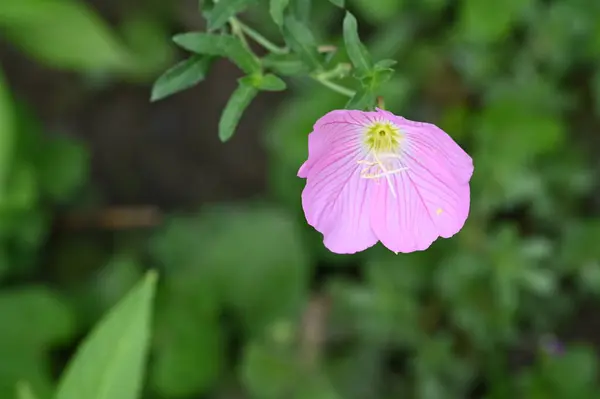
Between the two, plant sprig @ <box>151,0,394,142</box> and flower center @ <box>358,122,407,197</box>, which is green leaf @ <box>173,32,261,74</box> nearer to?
plant sprig @ <box>151,0,394,142</box>

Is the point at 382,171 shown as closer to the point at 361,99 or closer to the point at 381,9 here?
the point at 361,99

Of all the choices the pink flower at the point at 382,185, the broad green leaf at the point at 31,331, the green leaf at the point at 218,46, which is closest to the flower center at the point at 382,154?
the pink flower at the point at 382,185

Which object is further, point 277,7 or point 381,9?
point 381,9

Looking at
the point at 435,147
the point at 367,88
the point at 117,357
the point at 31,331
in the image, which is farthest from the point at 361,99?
the point at 31,331

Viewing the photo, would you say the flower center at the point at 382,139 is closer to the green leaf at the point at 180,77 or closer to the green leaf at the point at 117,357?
the green leaf at the point at 180,77

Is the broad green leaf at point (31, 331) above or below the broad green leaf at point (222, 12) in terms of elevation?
below

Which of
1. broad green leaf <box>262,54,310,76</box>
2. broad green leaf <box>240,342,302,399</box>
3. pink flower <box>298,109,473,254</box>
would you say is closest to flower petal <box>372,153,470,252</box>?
pink flower <box>298,109,473,254</box>

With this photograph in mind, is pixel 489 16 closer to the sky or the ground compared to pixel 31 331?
closer to the sky
